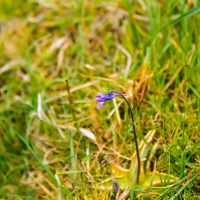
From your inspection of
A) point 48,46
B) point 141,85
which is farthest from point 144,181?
point 48,46

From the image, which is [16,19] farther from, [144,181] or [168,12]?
[144,181]

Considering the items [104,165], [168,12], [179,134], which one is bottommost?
[104,165]

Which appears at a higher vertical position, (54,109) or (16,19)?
(16,19)

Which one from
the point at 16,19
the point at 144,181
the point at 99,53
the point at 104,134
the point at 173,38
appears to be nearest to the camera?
the point at 144,181

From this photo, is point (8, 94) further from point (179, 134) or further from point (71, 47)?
point (179, 134)

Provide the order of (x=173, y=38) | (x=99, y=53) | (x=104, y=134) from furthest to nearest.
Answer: (x=99, y=53) < (x=173, y=38) < (x=104, y=134)

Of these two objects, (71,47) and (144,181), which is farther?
(71,47)

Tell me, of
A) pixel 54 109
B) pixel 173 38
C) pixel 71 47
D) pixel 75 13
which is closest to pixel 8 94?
pixel 54 109
